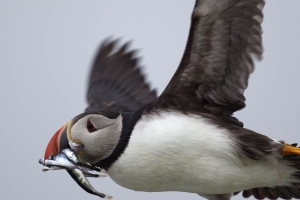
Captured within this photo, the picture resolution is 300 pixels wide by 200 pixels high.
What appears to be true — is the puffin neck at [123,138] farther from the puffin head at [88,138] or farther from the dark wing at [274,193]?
the dark wing at [274,193]

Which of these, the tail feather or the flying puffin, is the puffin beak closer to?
the flying puffin

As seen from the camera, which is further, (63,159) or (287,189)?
(287,189)

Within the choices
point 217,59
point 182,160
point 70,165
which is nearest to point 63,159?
point 70,165

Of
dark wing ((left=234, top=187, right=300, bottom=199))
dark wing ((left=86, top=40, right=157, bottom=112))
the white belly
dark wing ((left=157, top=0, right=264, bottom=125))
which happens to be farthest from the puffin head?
dark wing ((left=234, top=187, right=300, bottom=199))

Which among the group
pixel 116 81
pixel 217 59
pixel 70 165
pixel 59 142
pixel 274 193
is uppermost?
pixel 217 59

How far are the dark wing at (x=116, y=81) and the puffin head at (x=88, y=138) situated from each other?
4.03ft

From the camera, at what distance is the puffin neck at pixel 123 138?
4.98 metres

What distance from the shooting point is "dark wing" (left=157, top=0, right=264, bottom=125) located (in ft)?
15.8

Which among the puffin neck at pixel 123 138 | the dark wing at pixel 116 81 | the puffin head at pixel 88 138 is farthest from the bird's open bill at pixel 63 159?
the dark wing at pixel 116 81

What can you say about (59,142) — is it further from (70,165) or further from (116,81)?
(116,81)

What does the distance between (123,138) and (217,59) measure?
2.95 feet

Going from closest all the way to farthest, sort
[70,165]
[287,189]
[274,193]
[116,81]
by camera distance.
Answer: [70,165], [287,189], [274,193], [116,81]

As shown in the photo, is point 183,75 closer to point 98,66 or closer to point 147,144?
point 147,144

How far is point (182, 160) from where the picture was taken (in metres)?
4.93
